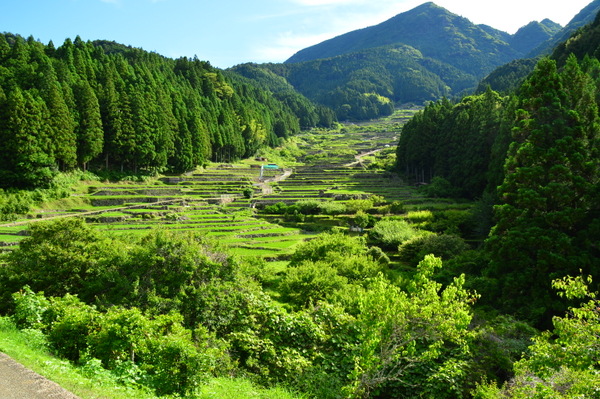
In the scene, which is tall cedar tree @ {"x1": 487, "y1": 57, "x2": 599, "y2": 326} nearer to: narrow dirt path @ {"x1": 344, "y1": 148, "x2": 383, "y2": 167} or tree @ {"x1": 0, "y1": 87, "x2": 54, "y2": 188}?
tree @ {"x1": 0, "y1": 87, "x2": 54, "y2": 188}

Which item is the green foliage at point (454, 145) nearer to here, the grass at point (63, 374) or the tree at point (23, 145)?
the grass at point (63, 374)

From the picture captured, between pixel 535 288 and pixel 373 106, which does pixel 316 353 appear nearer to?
pixel 535 288

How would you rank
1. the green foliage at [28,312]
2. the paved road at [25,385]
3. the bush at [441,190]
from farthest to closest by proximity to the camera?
the bush at [441,190], the green foliage at [28,312], the paved road at [25,385]

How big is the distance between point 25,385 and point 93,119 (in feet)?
157

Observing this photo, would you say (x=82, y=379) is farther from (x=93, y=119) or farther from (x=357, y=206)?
(x=93, y=119)

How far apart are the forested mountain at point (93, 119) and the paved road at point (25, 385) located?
37.0 m

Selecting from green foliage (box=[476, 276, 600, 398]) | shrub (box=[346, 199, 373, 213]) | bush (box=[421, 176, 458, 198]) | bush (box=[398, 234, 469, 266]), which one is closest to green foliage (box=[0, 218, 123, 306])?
green foliage (box=[476, 276, 600, 398])

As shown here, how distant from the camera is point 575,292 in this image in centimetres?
785

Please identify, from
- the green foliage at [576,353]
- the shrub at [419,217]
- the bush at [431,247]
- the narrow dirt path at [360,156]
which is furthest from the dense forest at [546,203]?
the narrow dirt path at [360,156]

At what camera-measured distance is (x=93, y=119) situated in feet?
160

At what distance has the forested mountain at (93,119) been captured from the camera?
39406 millimetres

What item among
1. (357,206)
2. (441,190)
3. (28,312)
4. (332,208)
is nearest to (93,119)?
(332,208)

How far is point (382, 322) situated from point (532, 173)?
53.6 feet

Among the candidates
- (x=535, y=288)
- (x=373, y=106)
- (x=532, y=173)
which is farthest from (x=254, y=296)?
(x=373, y=106)
